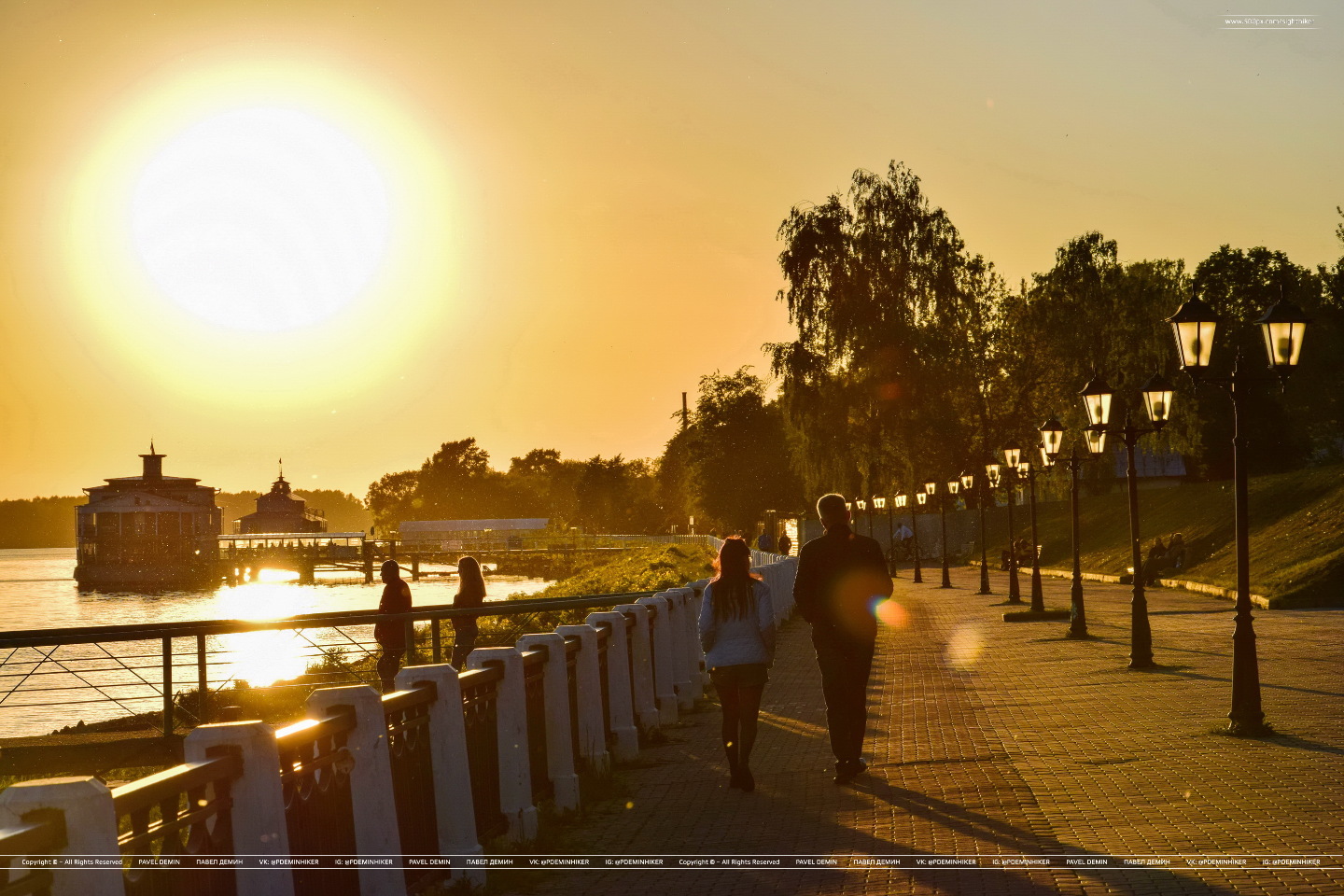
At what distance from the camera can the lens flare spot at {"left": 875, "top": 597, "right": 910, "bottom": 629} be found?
97.8ft

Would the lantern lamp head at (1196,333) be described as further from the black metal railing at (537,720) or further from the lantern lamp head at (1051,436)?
the lantern lamp head at (1051,436)

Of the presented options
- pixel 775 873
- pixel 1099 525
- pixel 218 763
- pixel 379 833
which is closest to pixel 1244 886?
pixel 775 873

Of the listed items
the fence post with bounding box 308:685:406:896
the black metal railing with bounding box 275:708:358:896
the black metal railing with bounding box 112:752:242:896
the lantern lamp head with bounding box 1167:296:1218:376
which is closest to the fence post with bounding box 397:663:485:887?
the fence post with bounding box 308:685:406:896

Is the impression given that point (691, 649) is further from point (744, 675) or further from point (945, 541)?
point (945, 541)

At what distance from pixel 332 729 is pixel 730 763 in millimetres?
4748

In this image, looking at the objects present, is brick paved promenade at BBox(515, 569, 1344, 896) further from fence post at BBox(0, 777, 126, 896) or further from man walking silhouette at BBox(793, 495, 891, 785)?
fence post at BBox(0, 777, 126, 896)

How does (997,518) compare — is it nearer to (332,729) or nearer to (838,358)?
(838,358)

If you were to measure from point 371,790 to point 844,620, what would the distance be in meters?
4.73

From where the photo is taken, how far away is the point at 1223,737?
39.1 feet

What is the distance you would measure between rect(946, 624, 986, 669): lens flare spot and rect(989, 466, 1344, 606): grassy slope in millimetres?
8045

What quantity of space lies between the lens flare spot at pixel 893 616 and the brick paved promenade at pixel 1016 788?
1052 cm

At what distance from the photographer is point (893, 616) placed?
32719 mm

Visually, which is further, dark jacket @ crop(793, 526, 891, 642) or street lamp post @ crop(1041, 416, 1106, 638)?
street lamp post @ crop(1041, 416, 1106, 638)

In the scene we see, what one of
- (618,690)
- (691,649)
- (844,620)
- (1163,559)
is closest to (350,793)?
(844,620)
